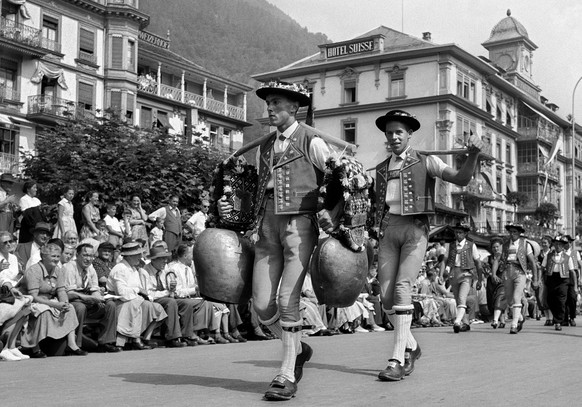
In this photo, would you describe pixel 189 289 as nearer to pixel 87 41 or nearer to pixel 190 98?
pixel 87 41

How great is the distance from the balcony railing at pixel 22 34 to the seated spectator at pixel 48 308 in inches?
1245

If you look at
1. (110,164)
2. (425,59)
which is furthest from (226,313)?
(425,59)

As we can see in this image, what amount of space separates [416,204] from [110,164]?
20.1 m

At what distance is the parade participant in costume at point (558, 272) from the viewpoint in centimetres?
1827

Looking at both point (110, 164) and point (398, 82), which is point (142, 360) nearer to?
point (110, 164)

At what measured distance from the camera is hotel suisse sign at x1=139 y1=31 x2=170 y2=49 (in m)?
58.4

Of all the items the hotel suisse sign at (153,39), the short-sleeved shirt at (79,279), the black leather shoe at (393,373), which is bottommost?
the black leather shoe at (393,373)

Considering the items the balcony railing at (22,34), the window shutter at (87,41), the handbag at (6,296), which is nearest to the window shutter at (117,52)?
the window shutter at (87,41)

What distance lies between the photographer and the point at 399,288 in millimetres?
8086

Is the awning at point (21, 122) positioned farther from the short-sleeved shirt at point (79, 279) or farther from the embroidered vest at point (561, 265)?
the short-sleeved shirt at point (79, 279)

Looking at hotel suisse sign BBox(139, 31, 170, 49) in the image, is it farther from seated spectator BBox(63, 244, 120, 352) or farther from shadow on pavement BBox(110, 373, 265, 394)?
shadow on pavement BBox(110, 373, 265, 394)

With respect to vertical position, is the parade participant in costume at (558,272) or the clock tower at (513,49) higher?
the clock tower at (513,49)

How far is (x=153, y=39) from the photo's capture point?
60000 millimetres

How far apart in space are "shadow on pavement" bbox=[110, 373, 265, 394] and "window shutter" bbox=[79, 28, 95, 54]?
1562 inches
